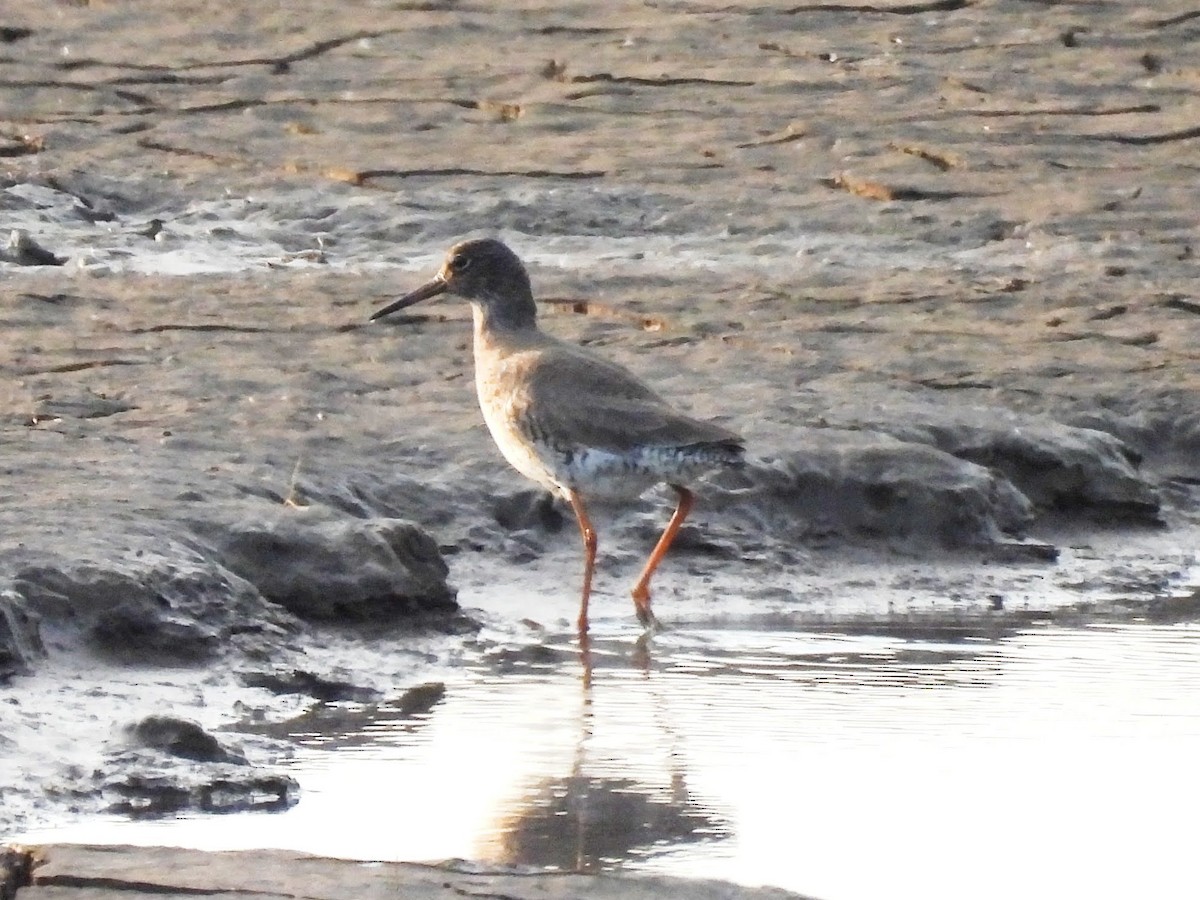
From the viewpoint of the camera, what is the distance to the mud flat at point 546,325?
248 inches

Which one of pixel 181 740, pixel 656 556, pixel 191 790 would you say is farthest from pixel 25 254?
pixel 191 790

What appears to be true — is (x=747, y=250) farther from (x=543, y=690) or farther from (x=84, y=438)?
(x=543, y=690)

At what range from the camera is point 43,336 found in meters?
8.73

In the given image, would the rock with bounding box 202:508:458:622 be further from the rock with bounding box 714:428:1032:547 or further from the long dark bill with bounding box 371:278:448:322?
the long dark bill with bounding box 371:278:448:322

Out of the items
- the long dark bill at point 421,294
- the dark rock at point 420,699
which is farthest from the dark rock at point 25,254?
the dark rock at point 420,699

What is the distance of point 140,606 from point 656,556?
5.30 ft

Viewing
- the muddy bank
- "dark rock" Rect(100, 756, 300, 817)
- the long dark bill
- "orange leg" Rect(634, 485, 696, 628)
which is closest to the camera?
the muddy bank

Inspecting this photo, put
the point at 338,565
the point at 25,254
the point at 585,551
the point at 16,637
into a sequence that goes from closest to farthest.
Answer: the point at 16,637 → the point at 338,565 → the point at 585,551 → the point at 25,254

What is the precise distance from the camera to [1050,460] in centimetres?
788

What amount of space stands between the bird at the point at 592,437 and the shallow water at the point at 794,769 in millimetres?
600

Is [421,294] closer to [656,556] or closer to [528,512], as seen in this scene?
[528,512]

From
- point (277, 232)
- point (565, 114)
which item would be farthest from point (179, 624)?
point (565, 114)

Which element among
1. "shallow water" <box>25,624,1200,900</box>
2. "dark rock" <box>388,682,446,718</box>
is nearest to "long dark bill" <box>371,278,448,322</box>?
"shallow water" <box>25,624,1200,900</box>

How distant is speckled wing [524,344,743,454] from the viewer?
7059mm
